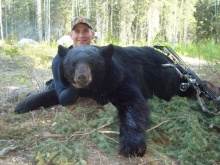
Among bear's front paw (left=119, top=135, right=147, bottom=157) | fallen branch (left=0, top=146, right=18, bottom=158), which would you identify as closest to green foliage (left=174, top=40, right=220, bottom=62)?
bear's front paw (left=119, top=135, right=147, bottom=157)

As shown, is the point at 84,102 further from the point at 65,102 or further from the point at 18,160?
the point at 18,160

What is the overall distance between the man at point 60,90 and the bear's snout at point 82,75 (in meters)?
0.42

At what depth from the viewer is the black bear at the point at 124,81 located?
277 centimetres

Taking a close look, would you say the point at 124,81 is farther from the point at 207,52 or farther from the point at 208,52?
the point at 207,52

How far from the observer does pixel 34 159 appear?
90.4 inches

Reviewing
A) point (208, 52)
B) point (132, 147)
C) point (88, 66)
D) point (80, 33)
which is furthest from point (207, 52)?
point (132, 147)

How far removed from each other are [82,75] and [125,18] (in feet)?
109

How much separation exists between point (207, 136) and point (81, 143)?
4.16 ft

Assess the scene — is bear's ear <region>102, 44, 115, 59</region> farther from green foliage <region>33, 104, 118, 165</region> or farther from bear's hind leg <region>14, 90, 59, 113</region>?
bear's hind leg <region>14, 90, 59, 113</region>

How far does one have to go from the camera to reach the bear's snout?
9.66 ft

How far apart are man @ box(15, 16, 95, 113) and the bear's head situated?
239 millimetres

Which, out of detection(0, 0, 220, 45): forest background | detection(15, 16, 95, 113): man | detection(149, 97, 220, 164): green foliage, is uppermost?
detection(0, 0, 220, 45): forest background

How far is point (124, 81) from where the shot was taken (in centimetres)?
339

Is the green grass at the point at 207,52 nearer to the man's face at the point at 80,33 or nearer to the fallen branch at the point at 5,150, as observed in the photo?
the man's face at the point at 80,33
